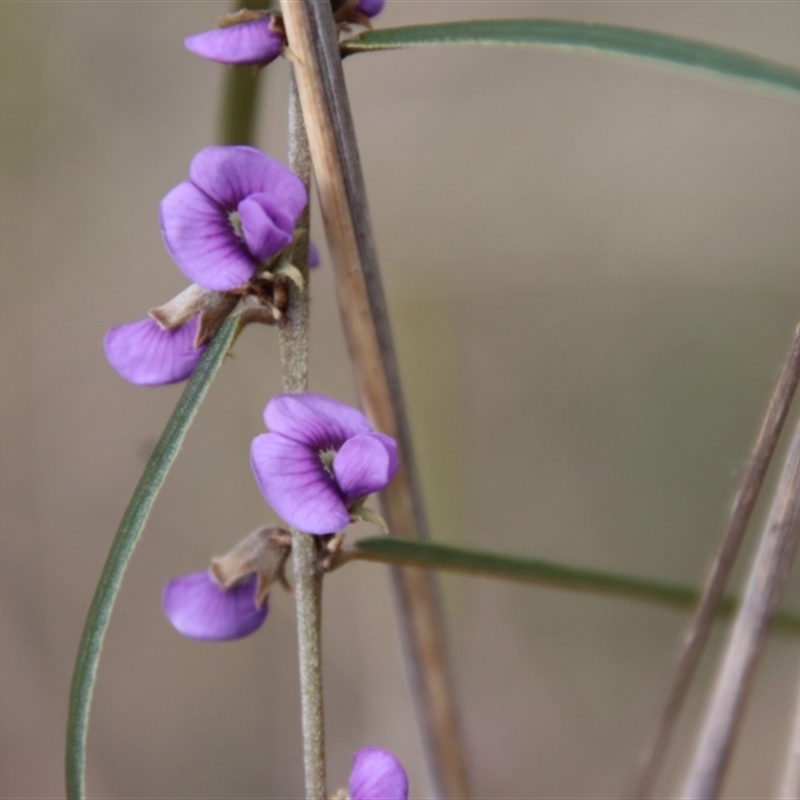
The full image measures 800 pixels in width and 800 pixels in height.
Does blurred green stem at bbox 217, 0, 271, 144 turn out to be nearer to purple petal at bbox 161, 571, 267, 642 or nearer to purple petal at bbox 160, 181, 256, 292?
purple petal at bbox 160, 181, 256, 292

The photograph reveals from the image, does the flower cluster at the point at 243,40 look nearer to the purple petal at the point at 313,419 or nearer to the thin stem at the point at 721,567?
the purple petal at the point at 313,419

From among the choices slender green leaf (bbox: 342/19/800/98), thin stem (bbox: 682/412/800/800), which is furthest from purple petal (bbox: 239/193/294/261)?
thin stem (bbox: 682/412/800/800)

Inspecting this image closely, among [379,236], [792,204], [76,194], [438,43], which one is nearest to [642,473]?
[792,204]

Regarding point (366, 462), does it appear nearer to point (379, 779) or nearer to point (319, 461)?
point (319, 461)

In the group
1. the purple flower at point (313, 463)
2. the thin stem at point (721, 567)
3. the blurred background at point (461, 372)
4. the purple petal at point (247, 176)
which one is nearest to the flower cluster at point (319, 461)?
the purple flower at point (313, 463)

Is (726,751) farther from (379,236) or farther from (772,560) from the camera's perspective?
(379,236)

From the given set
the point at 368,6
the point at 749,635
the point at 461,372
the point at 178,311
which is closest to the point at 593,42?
the point at 368,6
